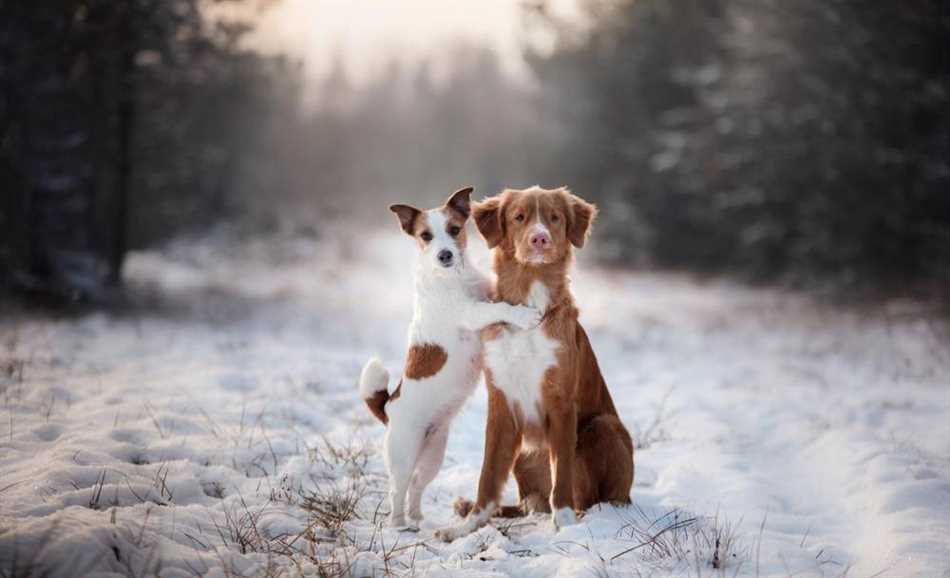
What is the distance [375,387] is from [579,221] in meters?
1.61

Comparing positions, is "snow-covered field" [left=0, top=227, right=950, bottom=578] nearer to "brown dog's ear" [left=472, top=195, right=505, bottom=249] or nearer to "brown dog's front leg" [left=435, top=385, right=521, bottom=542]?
"brown dog's front leg" [left=435, top=385, right=521, bottom=542]

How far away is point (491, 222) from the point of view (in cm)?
402

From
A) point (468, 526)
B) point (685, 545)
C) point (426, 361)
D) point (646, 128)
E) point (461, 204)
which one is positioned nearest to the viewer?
point (685, 545)

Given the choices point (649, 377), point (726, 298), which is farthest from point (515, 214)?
point (726, 298)

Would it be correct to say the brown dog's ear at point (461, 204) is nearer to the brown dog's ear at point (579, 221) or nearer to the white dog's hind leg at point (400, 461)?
the brown dog's ear at point (579, 221)

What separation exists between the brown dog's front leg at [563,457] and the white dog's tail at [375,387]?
3.53 feet

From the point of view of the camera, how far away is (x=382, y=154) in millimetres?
59531

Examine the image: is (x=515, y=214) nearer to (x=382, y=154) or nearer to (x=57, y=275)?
(x=57, y=275)

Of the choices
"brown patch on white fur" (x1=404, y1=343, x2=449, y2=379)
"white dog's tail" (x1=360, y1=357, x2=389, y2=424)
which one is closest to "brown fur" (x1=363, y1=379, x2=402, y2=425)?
"white dog's tail" (x1=360, y1=357, x2=389, y2=424)

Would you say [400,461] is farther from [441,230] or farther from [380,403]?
[441,230]

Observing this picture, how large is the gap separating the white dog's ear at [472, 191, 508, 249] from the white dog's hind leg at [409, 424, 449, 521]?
1.19 m

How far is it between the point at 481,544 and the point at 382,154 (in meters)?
58.2

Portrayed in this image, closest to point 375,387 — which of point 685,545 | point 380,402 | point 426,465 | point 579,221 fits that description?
point 380,402

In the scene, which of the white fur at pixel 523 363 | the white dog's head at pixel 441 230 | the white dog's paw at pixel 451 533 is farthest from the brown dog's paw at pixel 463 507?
the white dog's head at pixel 441 230
